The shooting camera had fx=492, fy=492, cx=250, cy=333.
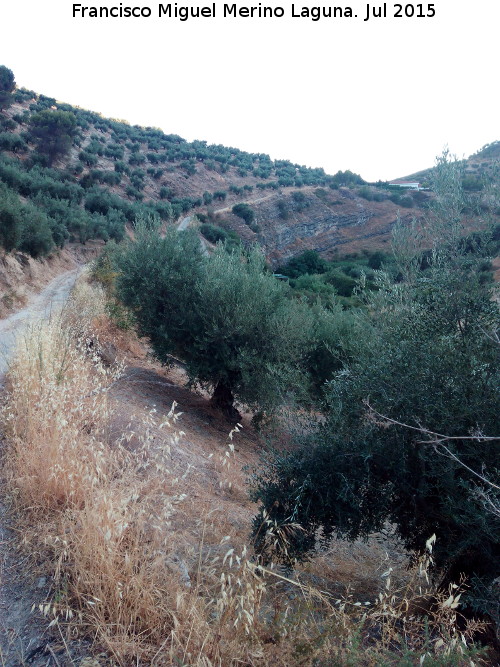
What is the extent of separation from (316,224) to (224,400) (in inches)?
1702

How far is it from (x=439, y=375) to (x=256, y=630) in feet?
7.29

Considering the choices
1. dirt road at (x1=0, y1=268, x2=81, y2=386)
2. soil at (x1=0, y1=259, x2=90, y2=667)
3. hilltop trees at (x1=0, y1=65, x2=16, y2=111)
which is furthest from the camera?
hilltop trees at (x1=0, y1=65, x2=16, y2=111)

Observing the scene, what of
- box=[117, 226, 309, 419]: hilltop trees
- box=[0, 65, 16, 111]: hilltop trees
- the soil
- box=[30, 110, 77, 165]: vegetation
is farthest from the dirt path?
box=[0, 65, 16, 111]: hilltop trees

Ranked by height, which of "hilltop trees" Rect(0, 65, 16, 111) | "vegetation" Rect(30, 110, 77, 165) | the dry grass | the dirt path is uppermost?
"hilltop trees" Rect(0, 65, 16, 111)

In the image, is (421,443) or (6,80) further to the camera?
(6,80)

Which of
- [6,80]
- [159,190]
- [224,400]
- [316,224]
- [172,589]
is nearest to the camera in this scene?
[172,589]

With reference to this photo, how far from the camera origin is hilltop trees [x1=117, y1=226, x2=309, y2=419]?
9.20 m

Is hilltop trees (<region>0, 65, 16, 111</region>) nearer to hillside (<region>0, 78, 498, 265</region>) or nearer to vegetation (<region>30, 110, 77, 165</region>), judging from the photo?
hillside (<region>0, 78, 498, 265</region>)

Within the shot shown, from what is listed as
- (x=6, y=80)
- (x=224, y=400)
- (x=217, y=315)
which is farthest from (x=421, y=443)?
(x=6, y=80)

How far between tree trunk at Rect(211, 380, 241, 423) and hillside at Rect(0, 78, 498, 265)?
10.5m

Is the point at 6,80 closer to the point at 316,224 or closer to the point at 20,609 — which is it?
the point at 316,224

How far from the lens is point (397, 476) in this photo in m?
3.73

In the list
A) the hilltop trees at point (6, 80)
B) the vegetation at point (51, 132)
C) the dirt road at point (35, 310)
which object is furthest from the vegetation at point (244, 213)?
the dirt road at point (35, 310)

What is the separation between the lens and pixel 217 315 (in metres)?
9.23
